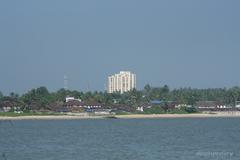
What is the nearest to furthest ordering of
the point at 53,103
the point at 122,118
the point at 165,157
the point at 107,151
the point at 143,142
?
the point at 165,157 < the point at 107,151 < the point at 143,142 < the point at 122,118 < the point at 53,103

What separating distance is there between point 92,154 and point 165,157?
5.38 metres

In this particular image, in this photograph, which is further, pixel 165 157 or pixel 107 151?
pixel 107 151

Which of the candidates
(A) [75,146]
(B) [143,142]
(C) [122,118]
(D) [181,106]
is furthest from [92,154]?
(D) [181,106]

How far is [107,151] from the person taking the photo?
53438 millimetres

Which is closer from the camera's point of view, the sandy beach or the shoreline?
the sandy beach

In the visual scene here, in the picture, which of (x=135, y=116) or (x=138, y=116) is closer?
(x=135, y=116)

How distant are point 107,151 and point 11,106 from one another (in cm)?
11840

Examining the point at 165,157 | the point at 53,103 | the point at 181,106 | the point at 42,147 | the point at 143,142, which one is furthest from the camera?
the point at 181,106

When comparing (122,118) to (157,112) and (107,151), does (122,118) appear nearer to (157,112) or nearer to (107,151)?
(157,112)

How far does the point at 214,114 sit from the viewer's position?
180000 mm

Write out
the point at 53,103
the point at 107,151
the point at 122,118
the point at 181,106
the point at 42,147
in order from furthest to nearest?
the point at 181,106
the point at 53,103
the point at 122,118
the point at 42,147
the point at 107,151

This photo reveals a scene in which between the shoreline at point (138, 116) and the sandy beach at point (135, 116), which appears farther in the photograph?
the shoreline at point (138, 116)

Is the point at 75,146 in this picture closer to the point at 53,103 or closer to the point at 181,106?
the point at 53,103

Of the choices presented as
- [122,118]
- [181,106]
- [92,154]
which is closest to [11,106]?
[122,118]
